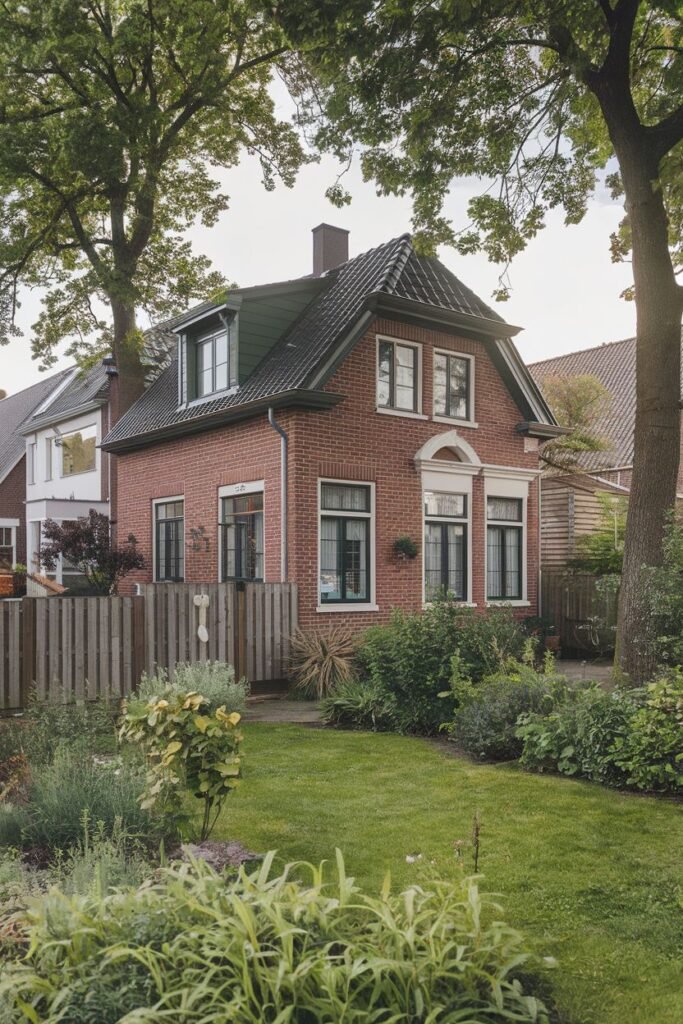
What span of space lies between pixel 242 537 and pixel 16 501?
2058 centimetres

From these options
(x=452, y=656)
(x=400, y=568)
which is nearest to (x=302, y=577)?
(x=400, y=568)

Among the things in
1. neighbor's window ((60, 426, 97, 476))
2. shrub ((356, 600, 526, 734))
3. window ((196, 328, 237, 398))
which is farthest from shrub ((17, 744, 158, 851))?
neighbor's window ((60, 426, 97, 476))

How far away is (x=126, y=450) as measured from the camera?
1861 centimetres

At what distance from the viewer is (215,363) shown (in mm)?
16297

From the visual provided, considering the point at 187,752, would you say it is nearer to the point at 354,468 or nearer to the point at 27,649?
the point at 27,649

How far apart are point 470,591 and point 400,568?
6.24 ft

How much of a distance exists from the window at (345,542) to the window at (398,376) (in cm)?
173

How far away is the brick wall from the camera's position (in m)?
32.2

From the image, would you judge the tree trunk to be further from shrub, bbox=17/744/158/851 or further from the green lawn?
shrub, bbox=17/744/158/851

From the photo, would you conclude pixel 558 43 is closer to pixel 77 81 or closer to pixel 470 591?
pixel 470 591

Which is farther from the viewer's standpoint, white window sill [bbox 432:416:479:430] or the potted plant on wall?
white window sill [bbox 432:416:479:430]

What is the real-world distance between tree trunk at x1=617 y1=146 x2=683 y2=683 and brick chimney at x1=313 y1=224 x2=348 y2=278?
10752mm

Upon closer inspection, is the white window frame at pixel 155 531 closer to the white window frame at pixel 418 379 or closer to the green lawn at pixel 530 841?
the white window frame at pixel 418 379

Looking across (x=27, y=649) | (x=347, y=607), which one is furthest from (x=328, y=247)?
(x=27, y=649)
